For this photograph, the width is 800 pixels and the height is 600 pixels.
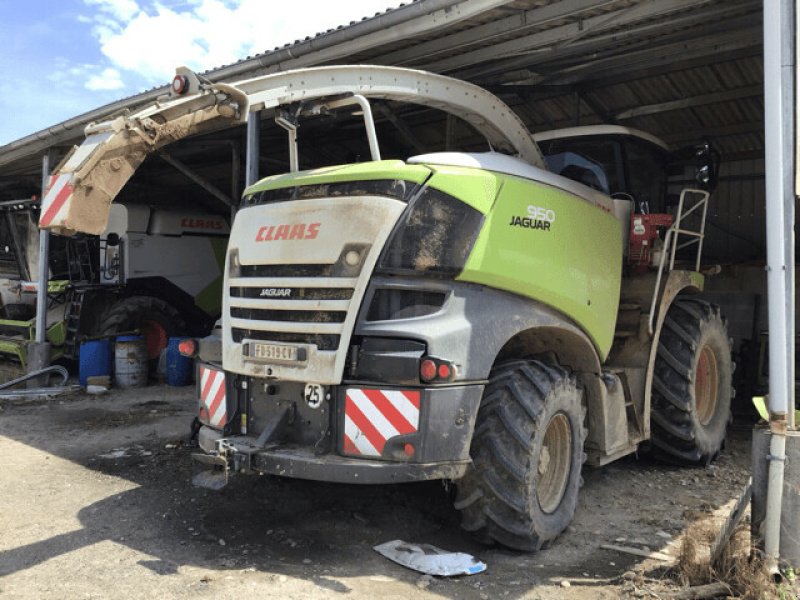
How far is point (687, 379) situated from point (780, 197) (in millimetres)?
2051

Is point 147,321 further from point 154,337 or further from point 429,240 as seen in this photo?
point 429,240

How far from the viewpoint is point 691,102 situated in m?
7.98

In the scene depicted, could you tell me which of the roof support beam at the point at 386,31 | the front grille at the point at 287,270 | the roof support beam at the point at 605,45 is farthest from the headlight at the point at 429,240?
the roof support beam at the point at 605,45

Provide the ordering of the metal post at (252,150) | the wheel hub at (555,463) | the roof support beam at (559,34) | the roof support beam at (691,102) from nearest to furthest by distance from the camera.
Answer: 1. the wheel hub at (555,463)
2. the roof support beam at (559,34)
3. the metal post at (252,150)
4. the roof support beam at (691,102)

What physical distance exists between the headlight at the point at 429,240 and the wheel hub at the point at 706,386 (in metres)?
3.21

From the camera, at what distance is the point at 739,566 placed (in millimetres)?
3355

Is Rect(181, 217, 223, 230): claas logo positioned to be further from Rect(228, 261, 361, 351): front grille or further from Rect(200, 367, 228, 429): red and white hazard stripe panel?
Rect(228, 261, 361, 351): front grille


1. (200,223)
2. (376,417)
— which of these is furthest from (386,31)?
(200,223)

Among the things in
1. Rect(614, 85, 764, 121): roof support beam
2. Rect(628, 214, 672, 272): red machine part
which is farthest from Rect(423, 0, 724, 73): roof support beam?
Rect(614, 85, 764, 121): roof support beam

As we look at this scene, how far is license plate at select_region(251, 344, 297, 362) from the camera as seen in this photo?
3814 mm

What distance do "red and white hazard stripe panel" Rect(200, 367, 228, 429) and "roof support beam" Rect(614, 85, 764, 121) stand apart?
627 cm

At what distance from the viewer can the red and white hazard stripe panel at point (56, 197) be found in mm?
3494

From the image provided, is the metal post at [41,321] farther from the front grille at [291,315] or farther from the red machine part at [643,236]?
the red machine part at [643,236]

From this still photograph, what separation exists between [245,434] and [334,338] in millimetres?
902
